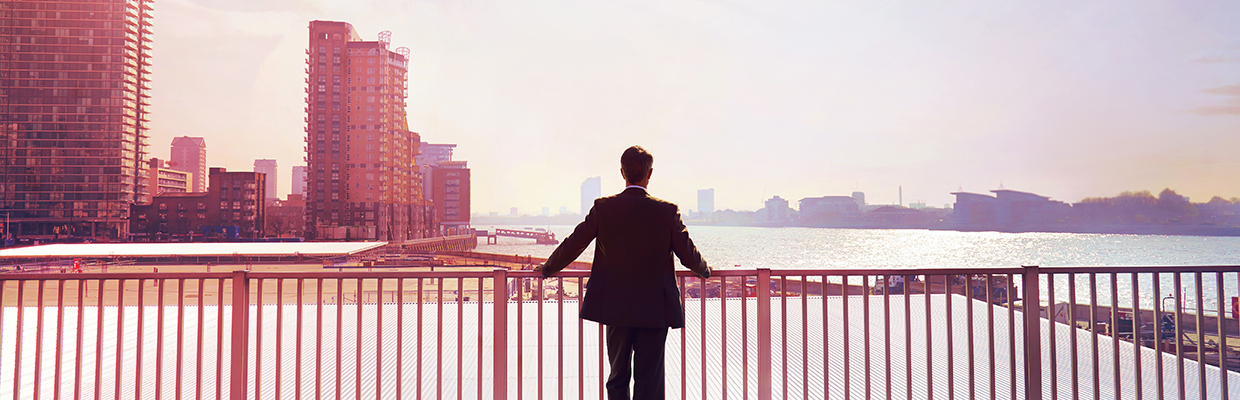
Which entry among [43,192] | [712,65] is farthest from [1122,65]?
[43,192]

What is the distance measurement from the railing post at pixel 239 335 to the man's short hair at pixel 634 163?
1.77 m

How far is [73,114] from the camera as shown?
134 ft

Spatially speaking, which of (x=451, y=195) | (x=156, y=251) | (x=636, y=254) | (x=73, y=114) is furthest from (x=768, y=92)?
(x=73, y=114)

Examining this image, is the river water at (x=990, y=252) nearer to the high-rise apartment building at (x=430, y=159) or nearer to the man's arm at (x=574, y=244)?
the high-rise apartment building at (x=430, y=159)

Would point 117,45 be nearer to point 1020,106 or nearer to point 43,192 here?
point 43,192

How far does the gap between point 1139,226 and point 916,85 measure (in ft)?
78.5

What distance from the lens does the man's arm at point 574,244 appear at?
1.78 meters

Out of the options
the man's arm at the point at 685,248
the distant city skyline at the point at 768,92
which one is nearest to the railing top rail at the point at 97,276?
the man's arm at the point at 685,248

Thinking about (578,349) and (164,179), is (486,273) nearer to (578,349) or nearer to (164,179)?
(578,349)

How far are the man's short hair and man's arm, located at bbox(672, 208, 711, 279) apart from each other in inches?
8.1

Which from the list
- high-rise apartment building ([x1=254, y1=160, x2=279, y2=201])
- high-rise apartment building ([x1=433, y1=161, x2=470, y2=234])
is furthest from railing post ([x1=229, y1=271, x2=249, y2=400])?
high-rise apartment building ([x1=433, y1=161, x2=470, y2=234])

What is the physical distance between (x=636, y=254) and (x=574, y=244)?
234 millimetres

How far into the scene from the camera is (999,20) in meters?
41.9

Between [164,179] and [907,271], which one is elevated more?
[164,179]
